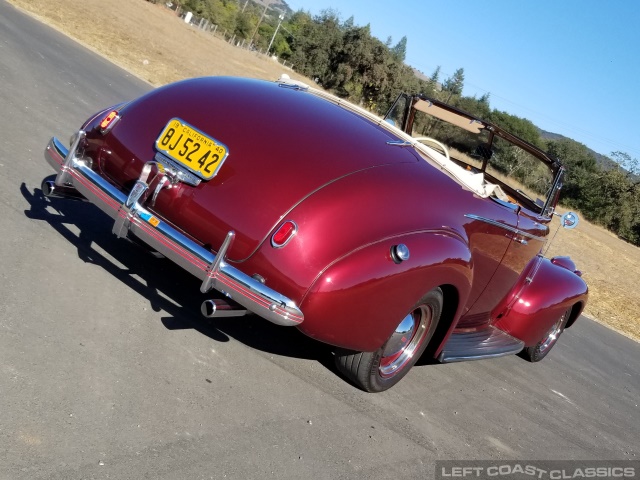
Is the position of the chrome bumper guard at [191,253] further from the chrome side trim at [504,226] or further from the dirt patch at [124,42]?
the dirt patch at [124,42]

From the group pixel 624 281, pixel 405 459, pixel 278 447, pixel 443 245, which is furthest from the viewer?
pixel 624 281

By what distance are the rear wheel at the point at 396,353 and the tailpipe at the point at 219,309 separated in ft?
2.96

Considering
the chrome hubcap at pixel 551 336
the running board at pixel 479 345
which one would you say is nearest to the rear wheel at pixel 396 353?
the running board at pixel 479 345

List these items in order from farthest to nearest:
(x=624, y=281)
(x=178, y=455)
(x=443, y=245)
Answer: (x=624, y=281)
(x=443, y=245)
(x=178, y=455)

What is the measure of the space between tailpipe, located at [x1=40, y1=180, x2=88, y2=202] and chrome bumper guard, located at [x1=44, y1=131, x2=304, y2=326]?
29cm

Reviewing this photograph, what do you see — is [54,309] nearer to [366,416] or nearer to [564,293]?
[366,416]

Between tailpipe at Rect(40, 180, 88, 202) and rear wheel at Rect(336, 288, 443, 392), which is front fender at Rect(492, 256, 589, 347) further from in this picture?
tailpipe at Rect(40, 180, 88, 202)

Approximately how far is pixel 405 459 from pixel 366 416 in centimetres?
37

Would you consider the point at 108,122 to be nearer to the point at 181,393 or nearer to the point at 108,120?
the point at 108,120

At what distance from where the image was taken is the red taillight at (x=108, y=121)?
3.98 metres

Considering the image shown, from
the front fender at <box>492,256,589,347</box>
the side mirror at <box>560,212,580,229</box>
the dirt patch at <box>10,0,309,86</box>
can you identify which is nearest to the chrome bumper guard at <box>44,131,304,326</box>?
the front fender at <box>492,256,589,347</box>

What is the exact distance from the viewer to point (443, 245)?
3.76 meters

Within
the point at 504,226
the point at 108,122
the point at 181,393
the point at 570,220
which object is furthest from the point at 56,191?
the point at 570,220

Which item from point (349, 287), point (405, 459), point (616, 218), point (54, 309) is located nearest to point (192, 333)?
point (54, 309)
